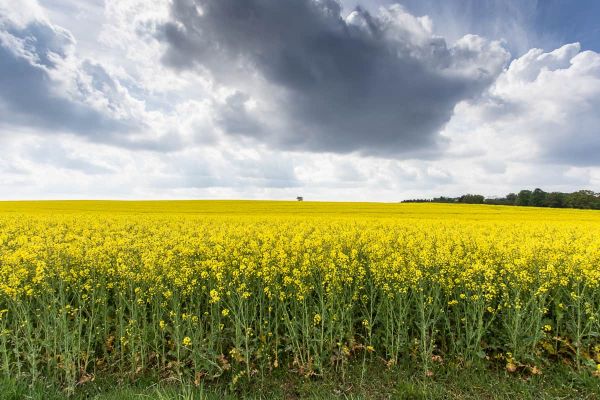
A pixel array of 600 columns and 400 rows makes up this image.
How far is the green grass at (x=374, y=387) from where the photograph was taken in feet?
15.7

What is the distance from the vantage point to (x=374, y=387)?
505cm

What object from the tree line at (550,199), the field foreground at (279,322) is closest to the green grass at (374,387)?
the field foreground at (279,322)

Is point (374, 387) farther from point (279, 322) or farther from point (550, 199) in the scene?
point (550, 199)

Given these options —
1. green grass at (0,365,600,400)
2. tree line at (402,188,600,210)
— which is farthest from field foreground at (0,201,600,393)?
tree line at (402,188,600,210)

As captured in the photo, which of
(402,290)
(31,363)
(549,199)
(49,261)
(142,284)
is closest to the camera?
(31,363)

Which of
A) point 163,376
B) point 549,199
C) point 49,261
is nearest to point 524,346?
point 163,376

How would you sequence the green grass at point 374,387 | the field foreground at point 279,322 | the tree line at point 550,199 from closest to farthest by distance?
the green grass at point 374,387
the field foreground at point 279,322
the tree line at point 550,199

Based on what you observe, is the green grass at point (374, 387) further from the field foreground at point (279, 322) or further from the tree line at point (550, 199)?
the tree line at point (550, 199)

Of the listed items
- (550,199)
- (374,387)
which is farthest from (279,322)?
(550,199)

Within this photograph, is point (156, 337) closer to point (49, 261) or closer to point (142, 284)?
point (142, 284)

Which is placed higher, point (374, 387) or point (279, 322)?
point (279, 322)

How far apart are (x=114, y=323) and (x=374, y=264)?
487 centimetres

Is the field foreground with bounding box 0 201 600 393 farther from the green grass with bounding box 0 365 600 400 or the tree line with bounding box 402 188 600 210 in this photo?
the tree line with bounding box 402 188 600 210

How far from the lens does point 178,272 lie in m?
6.44
